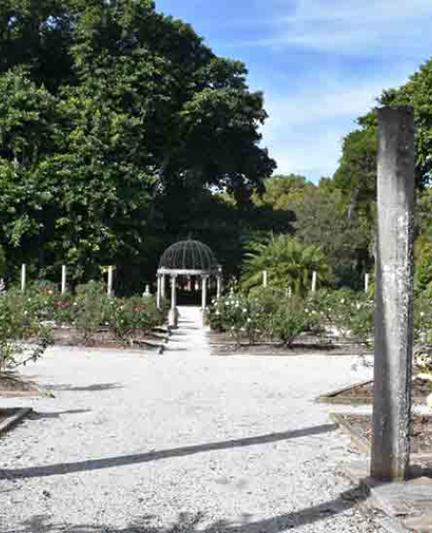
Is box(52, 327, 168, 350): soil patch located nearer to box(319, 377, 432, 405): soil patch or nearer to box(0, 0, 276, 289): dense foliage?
box(319, 377, 432, 405): soil patch

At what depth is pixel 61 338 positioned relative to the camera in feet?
62.5

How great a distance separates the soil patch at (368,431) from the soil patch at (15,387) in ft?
12.8

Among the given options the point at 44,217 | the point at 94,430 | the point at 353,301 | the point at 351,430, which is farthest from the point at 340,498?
the point at 44,217

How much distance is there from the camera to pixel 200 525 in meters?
4.79

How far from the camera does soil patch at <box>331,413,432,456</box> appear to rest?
7.07 metres

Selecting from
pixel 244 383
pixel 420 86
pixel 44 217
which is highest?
pixel 420 86

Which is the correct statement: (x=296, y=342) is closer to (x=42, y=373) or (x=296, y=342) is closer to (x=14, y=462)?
(x=42, y=373)

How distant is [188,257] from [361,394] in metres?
25.8

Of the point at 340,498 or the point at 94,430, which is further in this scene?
the point at 94,430

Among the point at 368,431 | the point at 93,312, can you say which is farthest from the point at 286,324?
the point at 368,431

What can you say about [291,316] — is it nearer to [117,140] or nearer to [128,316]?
[128,316]

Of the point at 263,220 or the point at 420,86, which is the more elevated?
the point at 420,86

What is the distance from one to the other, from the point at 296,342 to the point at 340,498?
1407cm

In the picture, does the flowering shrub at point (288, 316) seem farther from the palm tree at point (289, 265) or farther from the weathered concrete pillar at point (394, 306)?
the weathered concrete pillar at point (394, 306)
